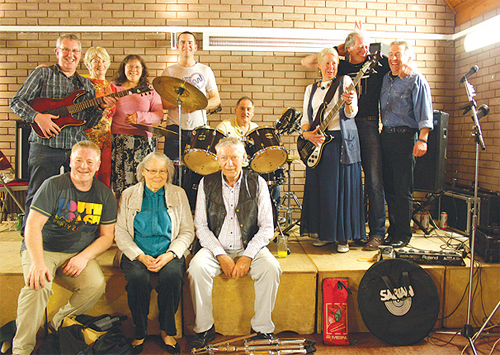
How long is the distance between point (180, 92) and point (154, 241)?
1308 mm

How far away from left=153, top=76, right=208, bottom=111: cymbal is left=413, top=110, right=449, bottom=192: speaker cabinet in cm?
256

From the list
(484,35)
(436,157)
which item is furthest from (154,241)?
(484,35)

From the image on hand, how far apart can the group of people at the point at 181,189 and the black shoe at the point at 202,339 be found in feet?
0.03

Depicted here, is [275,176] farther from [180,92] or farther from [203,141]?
[180,92]

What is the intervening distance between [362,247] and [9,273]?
111 inches

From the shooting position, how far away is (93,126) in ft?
10.2

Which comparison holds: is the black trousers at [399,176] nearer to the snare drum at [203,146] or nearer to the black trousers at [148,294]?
the snare drum at [203,146]

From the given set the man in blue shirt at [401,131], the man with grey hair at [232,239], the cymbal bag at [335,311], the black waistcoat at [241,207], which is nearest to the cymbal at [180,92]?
the man with grey hair at [232,239]

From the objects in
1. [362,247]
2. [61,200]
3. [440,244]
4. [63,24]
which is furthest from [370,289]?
[63,24]

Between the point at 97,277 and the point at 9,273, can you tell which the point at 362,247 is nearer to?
the point at 97,277

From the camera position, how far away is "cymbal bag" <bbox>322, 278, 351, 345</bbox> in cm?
243

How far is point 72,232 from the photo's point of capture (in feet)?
7.63

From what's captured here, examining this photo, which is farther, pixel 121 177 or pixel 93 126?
pixel 121 177

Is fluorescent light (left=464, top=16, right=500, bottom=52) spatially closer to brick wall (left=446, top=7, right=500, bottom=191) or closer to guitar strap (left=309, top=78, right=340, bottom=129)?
brick wall (left=446, top=7, right=500, bottom=191)
